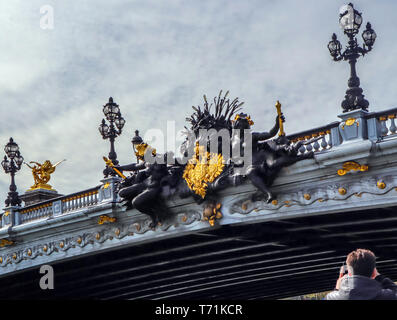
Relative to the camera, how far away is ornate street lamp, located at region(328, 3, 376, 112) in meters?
23.0

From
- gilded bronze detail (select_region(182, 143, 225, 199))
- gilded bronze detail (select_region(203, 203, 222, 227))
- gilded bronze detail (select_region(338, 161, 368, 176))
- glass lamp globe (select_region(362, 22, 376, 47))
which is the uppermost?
glass lamp globe (select_region(362, 22, 376, 47))

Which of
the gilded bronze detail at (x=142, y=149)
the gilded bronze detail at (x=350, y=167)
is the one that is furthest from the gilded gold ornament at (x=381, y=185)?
the gilded bronze detail at (x=142, y=149)

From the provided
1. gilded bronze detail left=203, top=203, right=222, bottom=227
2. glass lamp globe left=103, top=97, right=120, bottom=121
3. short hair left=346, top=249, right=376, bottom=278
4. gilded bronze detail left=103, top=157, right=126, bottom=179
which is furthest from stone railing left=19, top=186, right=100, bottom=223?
short hair left=346, top=249, right=376, bottom=278

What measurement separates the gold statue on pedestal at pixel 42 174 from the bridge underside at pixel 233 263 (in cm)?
484

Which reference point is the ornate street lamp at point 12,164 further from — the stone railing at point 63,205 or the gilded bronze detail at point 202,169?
the gilded bronze detail at point 202,169

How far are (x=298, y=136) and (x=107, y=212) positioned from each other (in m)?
9.51

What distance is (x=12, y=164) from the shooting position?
121 ft

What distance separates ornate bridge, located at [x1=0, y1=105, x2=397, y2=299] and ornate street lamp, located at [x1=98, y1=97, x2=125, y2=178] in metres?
0.95

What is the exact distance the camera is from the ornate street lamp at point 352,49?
2295 cm

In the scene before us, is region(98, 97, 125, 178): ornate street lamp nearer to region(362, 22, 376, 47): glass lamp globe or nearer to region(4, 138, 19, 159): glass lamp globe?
region(4, 138, 19, 159): glass lamp globe

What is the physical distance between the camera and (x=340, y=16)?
76.7 ft

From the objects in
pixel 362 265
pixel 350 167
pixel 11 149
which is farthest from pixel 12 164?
pixel 362 265

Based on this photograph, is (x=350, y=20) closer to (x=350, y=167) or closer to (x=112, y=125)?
(x=350, y=167)

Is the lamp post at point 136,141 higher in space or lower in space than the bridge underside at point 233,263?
higher
